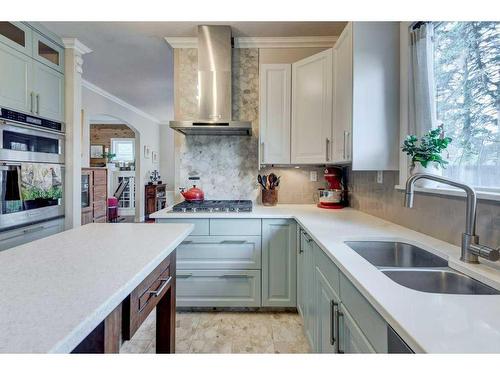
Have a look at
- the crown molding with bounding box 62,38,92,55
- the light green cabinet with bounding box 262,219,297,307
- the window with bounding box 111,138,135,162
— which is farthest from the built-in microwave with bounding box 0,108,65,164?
the window with bounding box 111,138,135,162

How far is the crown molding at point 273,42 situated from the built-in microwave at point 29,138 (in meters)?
1.56

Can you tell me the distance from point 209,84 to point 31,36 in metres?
1.73

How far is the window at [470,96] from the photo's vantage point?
123cm

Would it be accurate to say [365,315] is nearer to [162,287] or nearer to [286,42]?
[162,287]

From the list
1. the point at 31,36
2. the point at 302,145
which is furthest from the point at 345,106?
the point at 31,36

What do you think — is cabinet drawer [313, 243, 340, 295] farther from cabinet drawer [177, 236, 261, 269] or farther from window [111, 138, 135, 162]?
window [111, 138, 135, 162]

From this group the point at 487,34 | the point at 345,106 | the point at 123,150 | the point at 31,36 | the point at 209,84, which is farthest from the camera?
the point at 123,150

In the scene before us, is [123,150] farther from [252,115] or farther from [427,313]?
[427,313]

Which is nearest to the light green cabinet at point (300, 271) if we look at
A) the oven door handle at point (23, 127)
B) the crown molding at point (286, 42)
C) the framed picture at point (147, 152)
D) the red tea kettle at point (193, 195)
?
the red tea kettle at point (193, 195)

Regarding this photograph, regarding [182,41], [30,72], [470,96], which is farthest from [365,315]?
[30,72]

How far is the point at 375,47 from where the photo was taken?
1.87 metres

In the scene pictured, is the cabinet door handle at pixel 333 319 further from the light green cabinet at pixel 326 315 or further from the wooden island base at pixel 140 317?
the wooden island base at pixel 140 317

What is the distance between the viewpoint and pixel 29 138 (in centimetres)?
255
